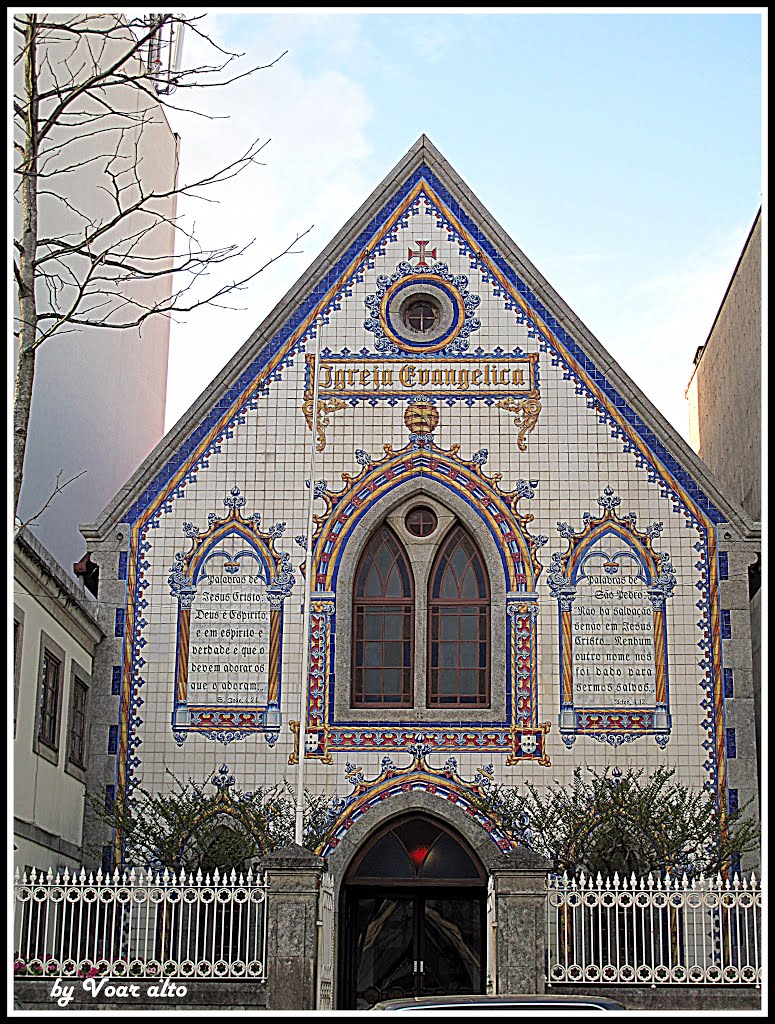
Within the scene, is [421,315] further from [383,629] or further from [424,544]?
[383,629]

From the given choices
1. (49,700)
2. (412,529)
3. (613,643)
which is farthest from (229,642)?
(613,643)

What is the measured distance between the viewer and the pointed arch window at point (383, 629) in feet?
65.6

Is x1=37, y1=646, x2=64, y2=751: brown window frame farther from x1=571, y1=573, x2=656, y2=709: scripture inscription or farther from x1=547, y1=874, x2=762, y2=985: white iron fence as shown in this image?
x1=571, y1=573, x2=656, y2=709: scripture inscription

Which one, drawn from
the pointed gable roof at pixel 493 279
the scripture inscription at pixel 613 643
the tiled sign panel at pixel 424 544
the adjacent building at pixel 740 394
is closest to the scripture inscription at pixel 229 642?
the tiled sign panel at pixel 424 544

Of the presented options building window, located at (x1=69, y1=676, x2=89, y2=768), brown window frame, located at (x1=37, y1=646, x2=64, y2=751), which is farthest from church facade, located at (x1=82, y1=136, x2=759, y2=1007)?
brown window frame, located at (x1=37, y1=646, x2=64, y2=751)

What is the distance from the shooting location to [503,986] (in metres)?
14.4

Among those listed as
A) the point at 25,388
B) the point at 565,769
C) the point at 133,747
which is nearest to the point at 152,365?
the point at 133,747

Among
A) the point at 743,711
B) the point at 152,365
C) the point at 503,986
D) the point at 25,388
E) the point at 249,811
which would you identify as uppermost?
the point at 152,365

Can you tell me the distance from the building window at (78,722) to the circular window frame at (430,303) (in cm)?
648

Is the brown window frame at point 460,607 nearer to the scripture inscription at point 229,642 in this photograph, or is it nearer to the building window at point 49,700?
the scripture inscription at point 229,642

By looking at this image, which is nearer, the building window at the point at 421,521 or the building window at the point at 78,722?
the building window at the point at 78,722

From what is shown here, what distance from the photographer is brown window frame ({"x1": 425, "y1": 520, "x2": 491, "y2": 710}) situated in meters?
19.8

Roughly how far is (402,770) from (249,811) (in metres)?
Answer: 2.03

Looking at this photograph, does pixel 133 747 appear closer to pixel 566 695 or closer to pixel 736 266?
pixel 566 695
